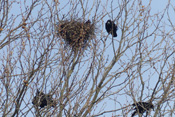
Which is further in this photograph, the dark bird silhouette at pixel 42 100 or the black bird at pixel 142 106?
the dark bird silhouette at pixel 42 100

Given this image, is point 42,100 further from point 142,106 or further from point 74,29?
point 74,29

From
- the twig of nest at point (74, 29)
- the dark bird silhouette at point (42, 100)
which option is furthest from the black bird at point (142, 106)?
the twig of nest at point (74, 29)

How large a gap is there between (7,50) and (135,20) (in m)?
2.30

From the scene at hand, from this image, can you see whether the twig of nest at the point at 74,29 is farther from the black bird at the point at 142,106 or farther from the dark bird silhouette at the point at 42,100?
the black bird at the point at 142,106

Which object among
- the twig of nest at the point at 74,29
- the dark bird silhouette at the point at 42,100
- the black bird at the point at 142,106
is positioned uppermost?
the twig of nest at the point at 74,29

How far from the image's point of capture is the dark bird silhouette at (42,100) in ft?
17.7

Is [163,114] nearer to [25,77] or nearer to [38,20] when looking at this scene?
[25,77]

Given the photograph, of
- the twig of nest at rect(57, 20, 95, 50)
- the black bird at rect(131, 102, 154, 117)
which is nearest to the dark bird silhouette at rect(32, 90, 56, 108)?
the black bird at rect(131, 102, 154, 117)

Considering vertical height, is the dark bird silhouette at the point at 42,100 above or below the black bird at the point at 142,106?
above

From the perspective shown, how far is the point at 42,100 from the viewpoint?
5.52 metres

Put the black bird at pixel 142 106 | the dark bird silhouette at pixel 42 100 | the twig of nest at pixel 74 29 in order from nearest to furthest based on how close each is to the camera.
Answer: the black bird at pixel 142 106 < the dark bird silhouette at pixel 42 100 < the twig of nest at pixel 74 29

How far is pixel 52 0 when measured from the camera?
21.5ft

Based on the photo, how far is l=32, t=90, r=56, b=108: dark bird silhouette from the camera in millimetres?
5398

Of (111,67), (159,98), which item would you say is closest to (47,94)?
(111,67)
